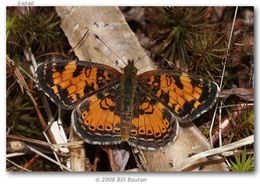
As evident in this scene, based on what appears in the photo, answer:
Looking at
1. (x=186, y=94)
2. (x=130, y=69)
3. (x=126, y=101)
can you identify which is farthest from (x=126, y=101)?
(x=186, y=94)

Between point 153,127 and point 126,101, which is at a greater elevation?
point 126,101

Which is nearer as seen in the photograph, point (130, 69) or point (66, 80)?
point (66, 80)

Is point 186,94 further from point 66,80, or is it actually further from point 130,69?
point 66,80

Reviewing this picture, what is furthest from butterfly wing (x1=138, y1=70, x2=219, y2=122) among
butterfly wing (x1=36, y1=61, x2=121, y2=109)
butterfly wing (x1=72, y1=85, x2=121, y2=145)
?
butterfly wing (x1=36, y1=61, x2=121, y2=109)

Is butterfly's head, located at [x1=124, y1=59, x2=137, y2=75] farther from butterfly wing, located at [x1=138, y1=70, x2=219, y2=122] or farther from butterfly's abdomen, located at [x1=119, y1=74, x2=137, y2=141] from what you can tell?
butterfly wing, located at [x1=138, y1=70, x2=219, y2=122]

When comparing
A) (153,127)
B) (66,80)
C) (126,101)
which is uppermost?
(66,80)

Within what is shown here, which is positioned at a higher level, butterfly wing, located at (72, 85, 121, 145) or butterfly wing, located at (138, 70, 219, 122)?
butterfly wing, located at (138, 70, 219, 122)
